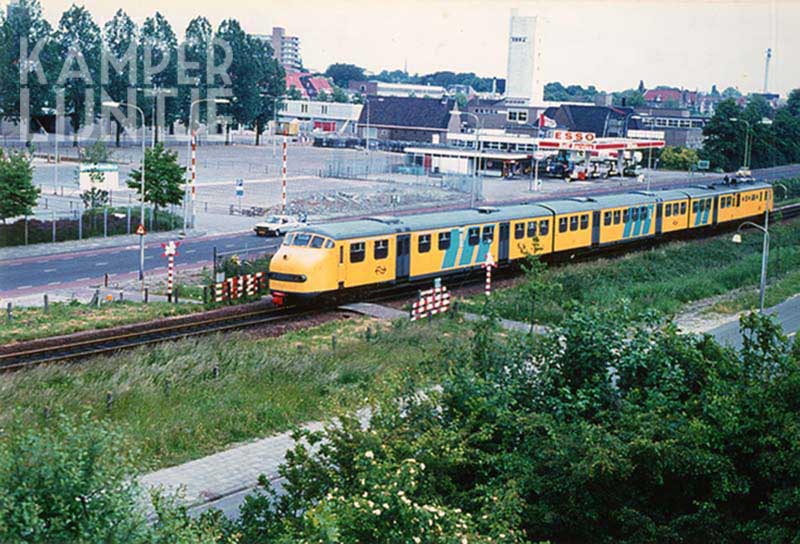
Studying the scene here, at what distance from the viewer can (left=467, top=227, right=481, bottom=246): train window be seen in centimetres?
3650

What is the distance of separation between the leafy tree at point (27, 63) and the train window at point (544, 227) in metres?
53.1

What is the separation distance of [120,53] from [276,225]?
176ft

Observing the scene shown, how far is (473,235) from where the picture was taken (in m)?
36.7

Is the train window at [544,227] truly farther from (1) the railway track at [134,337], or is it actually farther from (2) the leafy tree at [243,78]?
(2) the leafy tree at [243,78]

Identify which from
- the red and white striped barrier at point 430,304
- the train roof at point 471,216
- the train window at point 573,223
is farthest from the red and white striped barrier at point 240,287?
the train window at point 573,223

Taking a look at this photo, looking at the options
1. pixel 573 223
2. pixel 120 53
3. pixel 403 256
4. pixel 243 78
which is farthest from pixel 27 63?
pixel 403 256

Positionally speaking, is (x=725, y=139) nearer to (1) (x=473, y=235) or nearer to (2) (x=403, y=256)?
(1) (x=473, y=235)

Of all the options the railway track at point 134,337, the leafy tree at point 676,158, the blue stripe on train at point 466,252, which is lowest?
the railway track at point 134,337

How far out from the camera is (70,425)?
8.84 m

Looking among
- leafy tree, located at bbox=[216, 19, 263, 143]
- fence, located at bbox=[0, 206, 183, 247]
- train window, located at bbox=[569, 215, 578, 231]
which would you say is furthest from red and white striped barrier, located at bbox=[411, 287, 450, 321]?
leafy tree, located at bbox=[216, 19, 263, 143]

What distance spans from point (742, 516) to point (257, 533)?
19.1ft

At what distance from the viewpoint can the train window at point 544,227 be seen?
40219 mm

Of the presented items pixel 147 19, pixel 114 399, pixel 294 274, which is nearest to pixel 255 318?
pixel 294 274

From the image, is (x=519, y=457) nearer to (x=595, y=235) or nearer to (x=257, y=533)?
(x=257, y=533)
